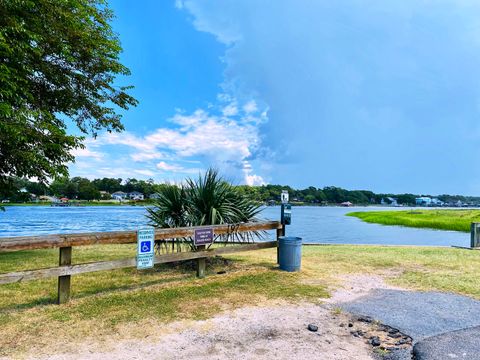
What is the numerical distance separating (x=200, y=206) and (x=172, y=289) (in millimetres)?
2363

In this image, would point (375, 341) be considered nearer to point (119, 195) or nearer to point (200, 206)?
point (200, 206)

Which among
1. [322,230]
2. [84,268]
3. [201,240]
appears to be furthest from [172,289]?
[322,230]

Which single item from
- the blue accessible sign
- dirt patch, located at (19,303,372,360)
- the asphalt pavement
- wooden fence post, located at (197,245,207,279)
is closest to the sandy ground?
dirt patch, located at (19,303,372,360)

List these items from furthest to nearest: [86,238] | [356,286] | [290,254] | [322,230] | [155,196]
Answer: [322,230] → [155,196] → [290,254] → [356,286] → [86,238]

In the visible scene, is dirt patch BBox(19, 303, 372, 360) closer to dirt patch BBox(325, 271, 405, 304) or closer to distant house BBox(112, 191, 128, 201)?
dirt patch BBox(325, 271, 405, 304)

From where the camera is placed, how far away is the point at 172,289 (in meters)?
6.25

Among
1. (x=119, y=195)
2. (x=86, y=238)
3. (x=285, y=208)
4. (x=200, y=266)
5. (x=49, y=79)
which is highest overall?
(x=49, y=79)

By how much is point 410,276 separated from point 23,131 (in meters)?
8.45

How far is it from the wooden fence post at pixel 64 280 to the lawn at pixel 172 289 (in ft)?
0.43

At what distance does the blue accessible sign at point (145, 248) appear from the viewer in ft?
19.9

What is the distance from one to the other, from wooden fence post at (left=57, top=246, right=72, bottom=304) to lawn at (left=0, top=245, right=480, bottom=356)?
13 centimetres

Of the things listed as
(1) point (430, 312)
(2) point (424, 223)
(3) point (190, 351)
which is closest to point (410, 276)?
(1) point (430, 312)

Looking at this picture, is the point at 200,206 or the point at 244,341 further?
the point at 200,206

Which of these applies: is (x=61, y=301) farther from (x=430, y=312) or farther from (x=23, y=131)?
(x=430, y=312)
